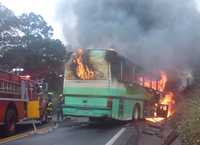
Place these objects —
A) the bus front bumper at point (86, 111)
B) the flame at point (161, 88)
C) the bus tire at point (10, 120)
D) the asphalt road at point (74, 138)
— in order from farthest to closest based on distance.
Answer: the flame at point (161, 88) → the bus front bumper at point (86, 111) → the bus tire at point (10, 120) → the asphalt road at point (74, 138)

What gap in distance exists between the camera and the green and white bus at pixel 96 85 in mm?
18188

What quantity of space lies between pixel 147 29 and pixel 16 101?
9511 mm

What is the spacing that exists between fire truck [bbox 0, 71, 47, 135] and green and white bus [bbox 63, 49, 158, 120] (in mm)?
1321

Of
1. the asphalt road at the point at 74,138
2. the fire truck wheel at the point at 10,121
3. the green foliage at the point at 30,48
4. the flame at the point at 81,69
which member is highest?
the green foliage at the point at 30,48

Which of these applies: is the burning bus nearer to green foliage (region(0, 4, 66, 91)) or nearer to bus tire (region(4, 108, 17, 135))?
bus tire (region(4, 108, 17, 135))

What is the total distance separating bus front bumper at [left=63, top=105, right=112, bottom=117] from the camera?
1811 cm

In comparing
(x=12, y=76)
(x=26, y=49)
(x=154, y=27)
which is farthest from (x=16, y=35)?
(x=12, y=76)

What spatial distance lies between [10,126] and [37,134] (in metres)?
0.97

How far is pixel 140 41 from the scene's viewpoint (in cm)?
2312

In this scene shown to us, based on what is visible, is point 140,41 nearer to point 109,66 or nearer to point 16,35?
point 109,66

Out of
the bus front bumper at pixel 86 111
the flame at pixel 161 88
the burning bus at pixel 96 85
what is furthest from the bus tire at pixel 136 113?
the bus front bumper at pixel 86 111

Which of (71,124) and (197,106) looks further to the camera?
(71,124)

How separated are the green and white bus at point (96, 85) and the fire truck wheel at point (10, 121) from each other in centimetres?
261

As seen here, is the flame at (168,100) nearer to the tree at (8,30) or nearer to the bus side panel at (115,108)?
the bus side panel at (115,108)
